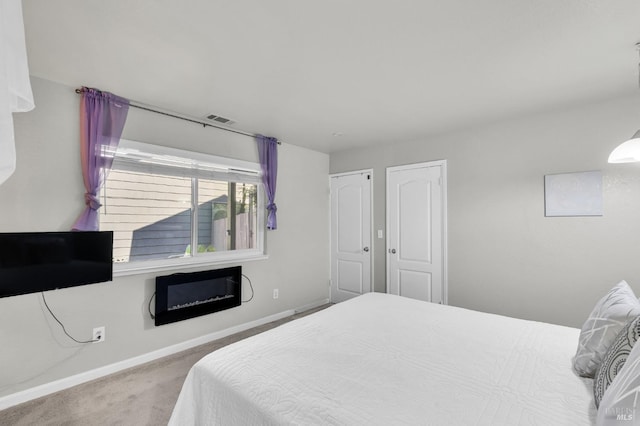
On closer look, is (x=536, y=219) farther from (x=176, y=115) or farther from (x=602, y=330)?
(x=176, y=115)

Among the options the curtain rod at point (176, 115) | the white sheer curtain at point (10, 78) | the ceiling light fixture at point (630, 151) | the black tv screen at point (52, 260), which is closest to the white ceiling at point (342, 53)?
the curtain rod at point (176, 115)

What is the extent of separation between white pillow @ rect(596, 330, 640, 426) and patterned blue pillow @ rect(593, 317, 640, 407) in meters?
0.09

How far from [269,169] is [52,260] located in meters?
2.35

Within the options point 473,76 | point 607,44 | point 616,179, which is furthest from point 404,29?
point 616,179

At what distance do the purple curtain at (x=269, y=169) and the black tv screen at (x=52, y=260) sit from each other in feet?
6.00

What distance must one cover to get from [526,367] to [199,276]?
291 centimetres

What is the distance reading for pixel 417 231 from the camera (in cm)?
390

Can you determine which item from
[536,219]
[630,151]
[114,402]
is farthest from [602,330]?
[114,402]

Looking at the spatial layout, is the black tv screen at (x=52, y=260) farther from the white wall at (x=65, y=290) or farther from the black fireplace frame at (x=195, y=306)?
the black fireplace frame at (x=195, y=306)

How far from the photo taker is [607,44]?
1.85 m

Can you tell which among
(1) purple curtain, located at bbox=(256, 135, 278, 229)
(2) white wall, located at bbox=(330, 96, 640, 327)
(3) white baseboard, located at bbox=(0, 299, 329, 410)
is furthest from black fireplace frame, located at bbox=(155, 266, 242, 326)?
(2) white wall, located at bbox=(330, 96, 640, 327)

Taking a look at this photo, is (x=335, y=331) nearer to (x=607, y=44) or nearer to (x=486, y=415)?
(x=486, y=415)

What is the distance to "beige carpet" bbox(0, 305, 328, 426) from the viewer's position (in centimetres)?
200

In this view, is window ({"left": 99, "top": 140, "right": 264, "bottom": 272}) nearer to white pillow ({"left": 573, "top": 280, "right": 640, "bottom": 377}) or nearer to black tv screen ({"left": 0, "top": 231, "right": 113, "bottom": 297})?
black tv screen ({"left": 0, "top": 231, "right": 113, "bottom": 297})
